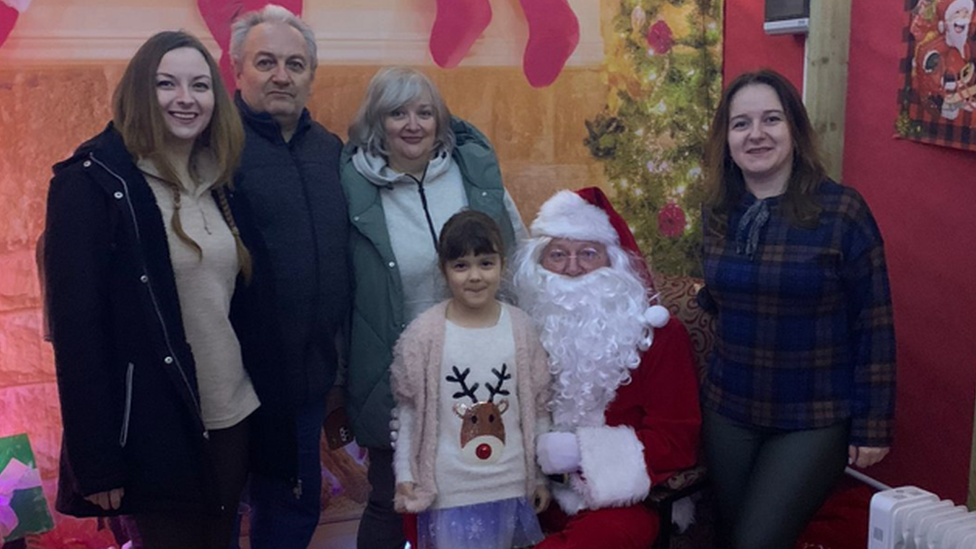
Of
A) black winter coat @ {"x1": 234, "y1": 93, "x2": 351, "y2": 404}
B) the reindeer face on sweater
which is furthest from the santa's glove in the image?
black winter coat @ {"x1": 234, "y1": 93, "x2": 351, "y2": 404}

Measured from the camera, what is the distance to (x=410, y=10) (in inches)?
125

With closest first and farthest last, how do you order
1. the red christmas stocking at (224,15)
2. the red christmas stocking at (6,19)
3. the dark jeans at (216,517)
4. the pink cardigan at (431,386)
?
the dark jeans at (216,517), the pink cardigan at (431,386), the red christmas stocking at (6,19), the red christmas stocking at (224,15)

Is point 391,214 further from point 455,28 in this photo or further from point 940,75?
point 940,75

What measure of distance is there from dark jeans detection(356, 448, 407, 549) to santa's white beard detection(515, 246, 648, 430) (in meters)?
Result: 0.52

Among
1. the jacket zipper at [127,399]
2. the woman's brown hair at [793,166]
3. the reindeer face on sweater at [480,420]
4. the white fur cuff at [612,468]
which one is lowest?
the white fur cuff at [612,468]

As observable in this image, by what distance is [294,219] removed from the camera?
92.3 inches

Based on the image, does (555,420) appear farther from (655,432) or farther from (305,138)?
(305,138)

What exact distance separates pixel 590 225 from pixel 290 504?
117 centimetres

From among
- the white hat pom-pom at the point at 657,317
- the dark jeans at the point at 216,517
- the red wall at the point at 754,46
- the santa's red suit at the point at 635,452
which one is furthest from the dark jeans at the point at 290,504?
the red wall at the point at 754,46

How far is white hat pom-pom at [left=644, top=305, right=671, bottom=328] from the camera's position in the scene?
2.47 meters

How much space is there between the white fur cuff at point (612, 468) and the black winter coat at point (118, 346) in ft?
3.15

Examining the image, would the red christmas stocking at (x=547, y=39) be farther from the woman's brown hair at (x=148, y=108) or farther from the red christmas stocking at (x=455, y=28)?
the woman's brown hair at (x=148, y=108)

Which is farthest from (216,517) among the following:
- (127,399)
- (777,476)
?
(777,476)

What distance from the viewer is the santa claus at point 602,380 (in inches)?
92.5
